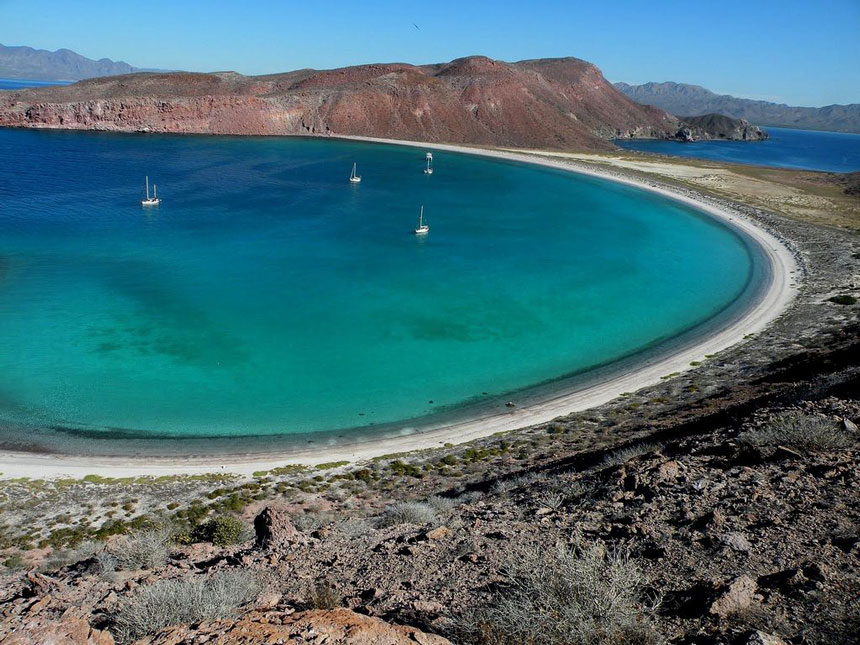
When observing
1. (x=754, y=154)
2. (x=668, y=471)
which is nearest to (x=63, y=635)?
(x=668, y=471)

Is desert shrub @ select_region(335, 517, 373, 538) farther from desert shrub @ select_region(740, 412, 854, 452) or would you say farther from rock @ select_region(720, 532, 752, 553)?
desert shrub @ select_region(740, 412, 854, 452)

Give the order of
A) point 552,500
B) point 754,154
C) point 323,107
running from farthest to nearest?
point 754,154 → point 323,107 → point 552,500

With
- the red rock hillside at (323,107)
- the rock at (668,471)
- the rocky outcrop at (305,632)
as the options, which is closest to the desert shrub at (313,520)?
the rocky outcrop at (305,632)

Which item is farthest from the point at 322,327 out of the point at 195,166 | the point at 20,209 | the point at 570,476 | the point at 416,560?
the point at 195,166

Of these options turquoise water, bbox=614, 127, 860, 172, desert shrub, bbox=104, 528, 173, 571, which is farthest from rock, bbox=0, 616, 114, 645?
turquoise water, bbox=614, 127, 860, 172

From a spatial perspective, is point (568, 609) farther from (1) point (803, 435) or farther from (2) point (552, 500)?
(1) point (803, 435)
